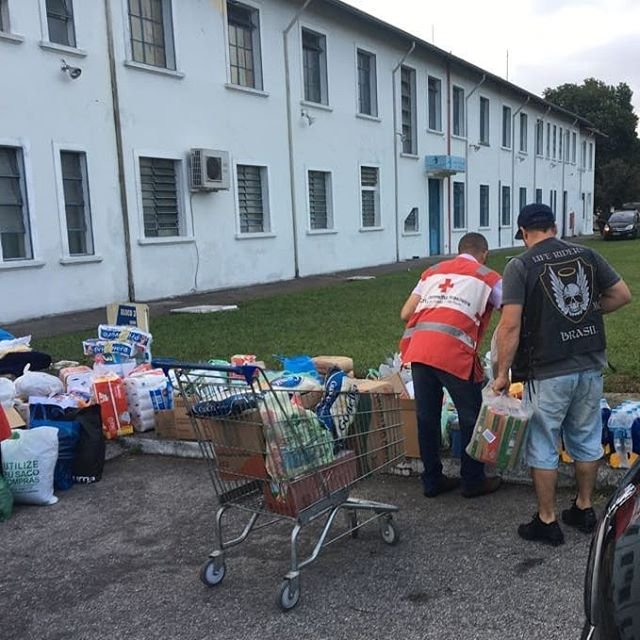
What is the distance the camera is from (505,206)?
34250mm

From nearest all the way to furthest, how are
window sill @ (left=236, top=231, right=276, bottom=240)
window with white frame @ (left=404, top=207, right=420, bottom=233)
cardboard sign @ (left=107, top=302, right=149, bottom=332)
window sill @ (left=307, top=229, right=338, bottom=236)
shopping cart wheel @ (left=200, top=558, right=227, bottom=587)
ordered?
shopping cart wheel @ (left=200, top=558, right=227, bottom=587) → cardboard sign @ (left=107, top=302, right=149, bottom=332) → window sill @ (left=236, top=231, right=276, bottom=240) → window sill @ (left=307, top=229, right=338, bottom=236) → window with white frame @ (left=404, top=207, right=420, bottom=233)

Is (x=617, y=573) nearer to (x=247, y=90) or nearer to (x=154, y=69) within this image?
(x=154, y=69)

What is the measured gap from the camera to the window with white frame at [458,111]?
93.2 feet

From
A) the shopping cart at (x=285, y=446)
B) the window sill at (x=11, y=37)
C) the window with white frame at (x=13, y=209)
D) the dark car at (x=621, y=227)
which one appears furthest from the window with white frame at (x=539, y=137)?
the shopping cart at (x=285, y=446)

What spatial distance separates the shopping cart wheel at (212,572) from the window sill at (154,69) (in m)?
12.5

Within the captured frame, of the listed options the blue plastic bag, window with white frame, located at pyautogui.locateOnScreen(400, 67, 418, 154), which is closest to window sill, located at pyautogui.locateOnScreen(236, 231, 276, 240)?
window with white frame, located at pyautogui.locateOnScreen(400, 67, 418, 154)

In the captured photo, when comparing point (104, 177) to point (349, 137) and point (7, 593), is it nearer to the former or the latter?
point (349, 137)

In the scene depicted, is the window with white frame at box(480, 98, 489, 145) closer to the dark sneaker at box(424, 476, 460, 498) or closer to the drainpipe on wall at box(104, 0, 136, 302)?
the drainpipe on wall at box(104, 0, 136, 302)

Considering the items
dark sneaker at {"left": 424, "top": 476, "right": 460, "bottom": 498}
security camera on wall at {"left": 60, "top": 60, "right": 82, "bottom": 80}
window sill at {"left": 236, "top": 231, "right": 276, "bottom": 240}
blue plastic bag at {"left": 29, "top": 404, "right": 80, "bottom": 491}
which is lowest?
dark sneaker at {"left": 424, "top": 476, "right": 460, "bottom": 498}

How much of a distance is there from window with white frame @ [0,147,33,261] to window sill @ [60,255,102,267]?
2.09 feet

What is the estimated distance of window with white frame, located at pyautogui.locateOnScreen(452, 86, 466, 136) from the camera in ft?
93.2

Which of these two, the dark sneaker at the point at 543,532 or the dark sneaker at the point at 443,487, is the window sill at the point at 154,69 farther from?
the dark sneaker at the point at 543,532

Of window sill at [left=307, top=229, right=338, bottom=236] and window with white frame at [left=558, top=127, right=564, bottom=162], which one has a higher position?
window with white frame at [left=558, top=127, right=564, bottom=162]

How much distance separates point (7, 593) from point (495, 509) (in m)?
2.82
